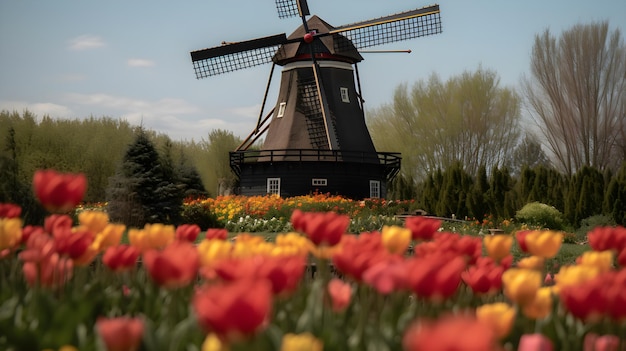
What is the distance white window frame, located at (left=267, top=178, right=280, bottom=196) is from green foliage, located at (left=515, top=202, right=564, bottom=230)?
8871 mm

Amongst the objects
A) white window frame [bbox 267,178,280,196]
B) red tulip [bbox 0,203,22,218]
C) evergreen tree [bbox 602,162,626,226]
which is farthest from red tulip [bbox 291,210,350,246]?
white window frame [bbox 267,178,280,196]

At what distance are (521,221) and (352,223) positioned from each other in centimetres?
632

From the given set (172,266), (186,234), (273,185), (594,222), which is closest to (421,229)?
(186,234)

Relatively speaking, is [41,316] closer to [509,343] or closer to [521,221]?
[509,343]

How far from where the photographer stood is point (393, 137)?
39938mm

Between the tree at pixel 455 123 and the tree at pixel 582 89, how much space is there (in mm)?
4584

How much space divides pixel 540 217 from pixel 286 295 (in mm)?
19663

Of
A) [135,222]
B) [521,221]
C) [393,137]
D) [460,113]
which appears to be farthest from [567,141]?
[135,222]

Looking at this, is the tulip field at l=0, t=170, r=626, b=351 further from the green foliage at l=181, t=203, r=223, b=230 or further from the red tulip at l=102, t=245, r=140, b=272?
the green foliage at l=181, t=203, r=223, b=230

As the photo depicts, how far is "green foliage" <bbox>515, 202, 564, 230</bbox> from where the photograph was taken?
20688 mm

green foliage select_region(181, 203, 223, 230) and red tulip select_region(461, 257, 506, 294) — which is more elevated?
red tulip select_region(461, 257, 506, 294)

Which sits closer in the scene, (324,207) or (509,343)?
(509,343)

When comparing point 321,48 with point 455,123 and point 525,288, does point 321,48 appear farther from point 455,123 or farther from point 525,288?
point 525,288

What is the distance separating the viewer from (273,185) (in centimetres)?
2634
